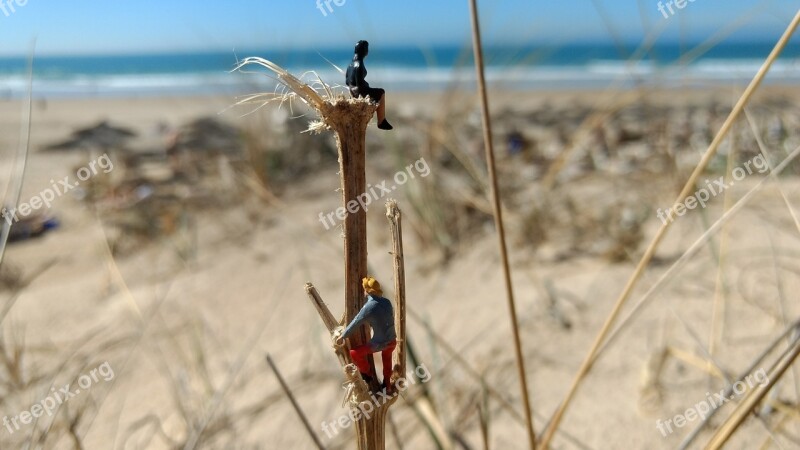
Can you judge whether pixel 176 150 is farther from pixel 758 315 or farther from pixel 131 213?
pixel 758 315

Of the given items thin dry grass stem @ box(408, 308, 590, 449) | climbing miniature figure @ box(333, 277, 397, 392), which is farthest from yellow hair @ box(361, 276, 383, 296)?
thin dry grass stem @ box(408, 308, 590, 449)

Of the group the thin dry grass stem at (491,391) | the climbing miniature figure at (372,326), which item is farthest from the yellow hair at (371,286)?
the thin dry grass stem at (491,391)

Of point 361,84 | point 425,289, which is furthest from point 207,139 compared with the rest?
point 361,84

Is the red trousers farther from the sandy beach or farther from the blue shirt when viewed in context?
the sandy beach

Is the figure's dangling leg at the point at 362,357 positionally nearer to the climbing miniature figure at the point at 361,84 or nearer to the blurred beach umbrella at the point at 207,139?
the climbing miniature figure at the point at 361,84

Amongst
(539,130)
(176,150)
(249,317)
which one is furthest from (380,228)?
(539,130)

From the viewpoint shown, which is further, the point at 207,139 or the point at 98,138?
the point at 98,138

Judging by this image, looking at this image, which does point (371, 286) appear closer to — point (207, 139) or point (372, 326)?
point (372, 326)
